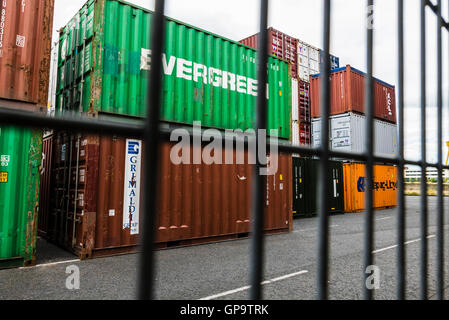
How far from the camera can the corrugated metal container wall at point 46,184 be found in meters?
6.63

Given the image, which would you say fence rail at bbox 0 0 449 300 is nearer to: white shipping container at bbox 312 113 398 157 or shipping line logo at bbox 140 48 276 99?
shipping line logo at bbox 140 48 276 99

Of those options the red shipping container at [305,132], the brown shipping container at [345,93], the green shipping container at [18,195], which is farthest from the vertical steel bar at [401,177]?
the red shipping container at [305,132]

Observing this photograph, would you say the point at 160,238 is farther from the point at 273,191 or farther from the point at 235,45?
the point at 235,45

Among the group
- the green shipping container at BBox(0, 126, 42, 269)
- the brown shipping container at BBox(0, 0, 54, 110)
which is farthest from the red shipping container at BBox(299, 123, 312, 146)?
the green shipping container at BBox(0, 126, 42, 269)

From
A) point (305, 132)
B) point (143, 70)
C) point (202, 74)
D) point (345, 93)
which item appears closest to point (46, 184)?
point (143, 70)

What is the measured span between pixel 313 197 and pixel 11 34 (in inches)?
432

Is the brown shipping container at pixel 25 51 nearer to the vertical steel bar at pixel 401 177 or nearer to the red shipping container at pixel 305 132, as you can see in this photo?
the vertical steel bar at pixel 401 177

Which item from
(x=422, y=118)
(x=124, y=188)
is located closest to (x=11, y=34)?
(x=124, y=188)

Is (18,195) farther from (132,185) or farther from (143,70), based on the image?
(143,70)

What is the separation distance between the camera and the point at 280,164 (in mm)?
7730

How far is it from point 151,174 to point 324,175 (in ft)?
1.69

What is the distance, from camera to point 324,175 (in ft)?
2.74

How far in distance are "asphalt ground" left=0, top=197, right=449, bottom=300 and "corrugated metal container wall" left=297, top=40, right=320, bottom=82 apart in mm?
11553

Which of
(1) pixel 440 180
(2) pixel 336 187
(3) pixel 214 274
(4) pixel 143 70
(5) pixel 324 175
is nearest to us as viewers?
(5) pixel 324 175
